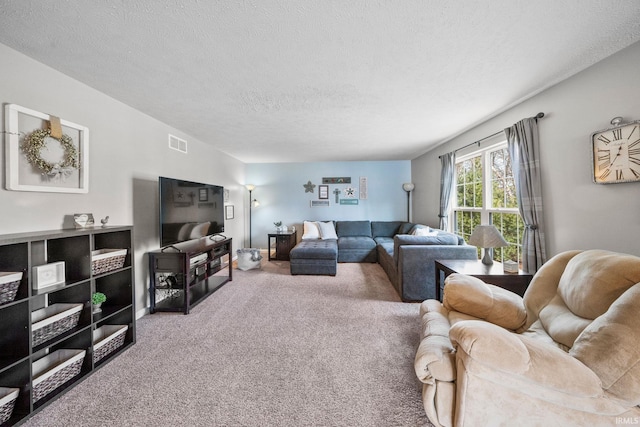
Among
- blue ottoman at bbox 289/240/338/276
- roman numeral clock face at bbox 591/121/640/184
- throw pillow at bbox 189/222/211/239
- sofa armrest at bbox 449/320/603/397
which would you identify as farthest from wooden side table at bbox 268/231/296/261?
roman numeral clock face at bbox 591/121/640/184

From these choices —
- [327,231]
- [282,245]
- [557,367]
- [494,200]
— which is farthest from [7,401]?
[494,200]

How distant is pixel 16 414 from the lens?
1.33m

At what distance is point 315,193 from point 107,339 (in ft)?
15.1

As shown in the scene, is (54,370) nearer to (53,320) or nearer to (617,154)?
(53,320)

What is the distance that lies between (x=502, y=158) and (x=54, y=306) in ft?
15.5

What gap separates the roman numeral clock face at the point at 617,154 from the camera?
5.08 feet

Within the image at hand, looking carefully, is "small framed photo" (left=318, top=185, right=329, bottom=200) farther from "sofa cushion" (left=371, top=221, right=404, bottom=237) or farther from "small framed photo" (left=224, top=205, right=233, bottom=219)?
"small framed photo" (left=224, top=205, right=233, bottom=219)

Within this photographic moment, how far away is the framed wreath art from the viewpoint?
60.3 inches

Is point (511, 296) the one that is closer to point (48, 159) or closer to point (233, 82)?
point (233, 82)

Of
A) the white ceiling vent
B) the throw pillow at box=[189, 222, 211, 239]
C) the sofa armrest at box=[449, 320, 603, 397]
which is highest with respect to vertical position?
the white ceiling vent

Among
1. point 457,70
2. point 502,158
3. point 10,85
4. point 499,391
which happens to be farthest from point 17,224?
point 502,158

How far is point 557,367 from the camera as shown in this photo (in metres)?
0.91

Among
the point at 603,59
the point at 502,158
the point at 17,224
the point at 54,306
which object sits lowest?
the point at 54,306

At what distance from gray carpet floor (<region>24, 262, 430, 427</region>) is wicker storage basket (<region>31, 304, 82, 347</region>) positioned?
403 millimetres
